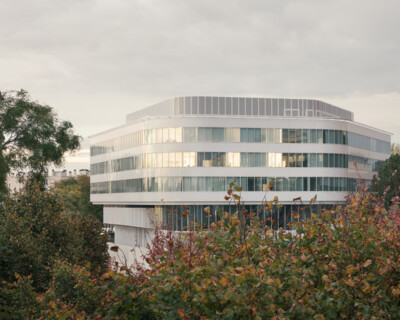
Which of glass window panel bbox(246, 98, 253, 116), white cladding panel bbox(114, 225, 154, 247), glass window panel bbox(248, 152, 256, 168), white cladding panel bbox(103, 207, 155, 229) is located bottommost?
white cladding panel bbox(114, 225, 154, 247)

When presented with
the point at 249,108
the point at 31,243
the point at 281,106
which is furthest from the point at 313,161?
the point at 31,243

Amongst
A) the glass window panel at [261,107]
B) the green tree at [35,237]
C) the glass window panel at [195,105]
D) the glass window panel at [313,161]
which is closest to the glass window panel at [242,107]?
the glass window panel at [261,107]

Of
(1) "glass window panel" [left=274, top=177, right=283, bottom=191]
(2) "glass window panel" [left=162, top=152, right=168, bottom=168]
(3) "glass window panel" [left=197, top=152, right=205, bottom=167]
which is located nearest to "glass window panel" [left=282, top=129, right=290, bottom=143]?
(1) "glass window panel" [left=274, top=177, right=283, bottom=191]

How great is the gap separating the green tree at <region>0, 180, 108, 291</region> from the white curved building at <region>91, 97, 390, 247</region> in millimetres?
46672

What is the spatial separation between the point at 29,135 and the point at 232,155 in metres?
31.4

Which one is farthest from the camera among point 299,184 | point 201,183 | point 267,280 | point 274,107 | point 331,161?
point 274,107

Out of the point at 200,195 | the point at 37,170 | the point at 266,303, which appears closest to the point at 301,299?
the point at 266,303

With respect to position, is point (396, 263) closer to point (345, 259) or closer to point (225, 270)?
point (345, 259)

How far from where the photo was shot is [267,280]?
7254 mm

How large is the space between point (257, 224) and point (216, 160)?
6222 centimetres

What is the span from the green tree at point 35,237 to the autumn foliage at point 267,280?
1100 centimetres

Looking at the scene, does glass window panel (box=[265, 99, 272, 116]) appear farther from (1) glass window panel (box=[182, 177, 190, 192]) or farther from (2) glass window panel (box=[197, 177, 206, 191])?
(1) glass window panel (box=[182, 177, 190, 192])

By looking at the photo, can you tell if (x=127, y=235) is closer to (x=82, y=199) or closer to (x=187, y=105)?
(x=187, y=105)

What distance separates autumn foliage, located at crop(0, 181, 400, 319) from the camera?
760 cm
